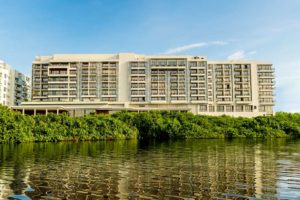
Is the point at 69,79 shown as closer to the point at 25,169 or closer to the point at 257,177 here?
the point at 25,169

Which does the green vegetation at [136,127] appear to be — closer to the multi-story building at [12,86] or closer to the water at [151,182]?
the water at [151,182]

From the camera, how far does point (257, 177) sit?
20250mm

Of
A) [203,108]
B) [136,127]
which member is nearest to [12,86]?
[136,127]

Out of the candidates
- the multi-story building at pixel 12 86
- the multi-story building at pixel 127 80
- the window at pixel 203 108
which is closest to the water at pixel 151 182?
the multi-story building at pixel 127 80

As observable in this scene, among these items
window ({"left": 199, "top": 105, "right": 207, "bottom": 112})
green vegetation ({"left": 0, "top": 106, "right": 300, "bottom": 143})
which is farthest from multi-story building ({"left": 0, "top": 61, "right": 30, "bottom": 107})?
window ({"left": 199, "top": 105, "right": 207, "bottom": 112})

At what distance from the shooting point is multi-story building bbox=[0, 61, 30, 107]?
12888cm

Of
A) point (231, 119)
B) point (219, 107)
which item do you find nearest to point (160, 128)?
point (231, 119)

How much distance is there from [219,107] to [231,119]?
37335 mm

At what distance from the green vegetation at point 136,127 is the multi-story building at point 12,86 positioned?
217 ft

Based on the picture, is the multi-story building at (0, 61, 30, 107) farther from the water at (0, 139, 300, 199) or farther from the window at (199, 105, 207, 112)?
the water at (0, 139, 300, 199)

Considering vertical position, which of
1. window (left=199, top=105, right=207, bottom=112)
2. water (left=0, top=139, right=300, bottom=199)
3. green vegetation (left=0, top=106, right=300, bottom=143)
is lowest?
water (left=0, top=139, right=300, bottom=199)

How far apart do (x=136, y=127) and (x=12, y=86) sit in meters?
84.1

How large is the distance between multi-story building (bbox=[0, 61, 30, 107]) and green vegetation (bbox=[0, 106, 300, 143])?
66.3 meters

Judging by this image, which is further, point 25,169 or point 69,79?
point 69,79
